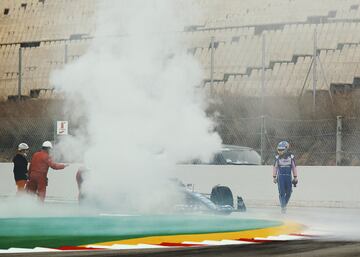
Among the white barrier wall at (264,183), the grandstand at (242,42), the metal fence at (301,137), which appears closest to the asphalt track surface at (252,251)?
the white barrier wall at (264,183)

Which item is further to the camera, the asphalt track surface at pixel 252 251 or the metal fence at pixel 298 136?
the metal fence at pixel 298 136

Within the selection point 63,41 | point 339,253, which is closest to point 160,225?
point 339,253

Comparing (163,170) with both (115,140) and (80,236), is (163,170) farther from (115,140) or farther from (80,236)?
(80,236)

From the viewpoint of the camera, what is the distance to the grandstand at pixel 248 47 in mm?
39188

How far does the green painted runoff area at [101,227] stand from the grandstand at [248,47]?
48.7 ft

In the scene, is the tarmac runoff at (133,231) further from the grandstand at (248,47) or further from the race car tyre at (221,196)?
the grandstand at (248,47)

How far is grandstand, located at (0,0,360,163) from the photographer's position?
39.2m

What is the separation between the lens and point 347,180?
96.1 ft

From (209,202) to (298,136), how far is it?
39.4ft

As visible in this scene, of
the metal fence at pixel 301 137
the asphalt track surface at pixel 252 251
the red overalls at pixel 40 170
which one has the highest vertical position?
the metal fence at pixel 301 137

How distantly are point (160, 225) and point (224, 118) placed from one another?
18690 millimetres

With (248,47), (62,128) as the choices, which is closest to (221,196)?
(62,128)

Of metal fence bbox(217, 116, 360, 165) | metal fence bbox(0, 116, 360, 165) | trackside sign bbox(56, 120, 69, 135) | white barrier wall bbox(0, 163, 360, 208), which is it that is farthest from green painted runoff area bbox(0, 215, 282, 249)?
trackside sign bbox(56, 120, 69, 135)

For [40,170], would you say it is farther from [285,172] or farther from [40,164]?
[285,172]
